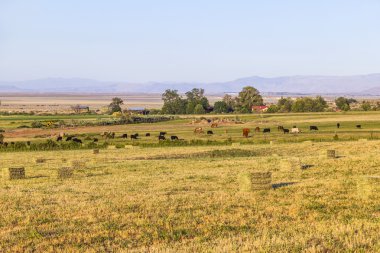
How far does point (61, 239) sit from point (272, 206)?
7.27m

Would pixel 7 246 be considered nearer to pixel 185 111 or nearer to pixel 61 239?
pixel 61 239

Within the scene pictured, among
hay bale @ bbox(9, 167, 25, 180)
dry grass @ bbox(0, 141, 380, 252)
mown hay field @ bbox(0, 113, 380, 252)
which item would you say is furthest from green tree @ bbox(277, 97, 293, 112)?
hay bale @ bbox(9, 167, 25, 180)

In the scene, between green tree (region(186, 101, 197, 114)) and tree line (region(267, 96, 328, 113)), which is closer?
tree line (region(267, 96, 328, 113))

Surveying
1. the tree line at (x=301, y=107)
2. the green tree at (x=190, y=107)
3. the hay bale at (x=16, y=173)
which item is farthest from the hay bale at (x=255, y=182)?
the green tree at (x=190, y=107)

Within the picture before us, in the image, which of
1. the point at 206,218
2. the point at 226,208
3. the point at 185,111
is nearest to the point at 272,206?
the point at 226,208

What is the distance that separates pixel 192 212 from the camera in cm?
1902

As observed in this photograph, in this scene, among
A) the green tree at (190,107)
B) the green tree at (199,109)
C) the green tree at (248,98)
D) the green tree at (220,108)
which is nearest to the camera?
the green tree at (199,109)

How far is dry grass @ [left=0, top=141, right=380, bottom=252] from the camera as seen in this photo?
48.1ft

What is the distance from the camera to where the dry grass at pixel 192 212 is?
48.1ft

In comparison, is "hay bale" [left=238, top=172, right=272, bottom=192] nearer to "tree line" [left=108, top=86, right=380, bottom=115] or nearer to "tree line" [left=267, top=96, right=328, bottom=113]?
"tree line" [left=108, top=86, right=380, bottom=115]

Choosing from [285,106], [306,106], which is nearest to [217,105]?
[285,106]

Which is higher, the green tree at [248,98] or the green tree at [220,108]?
the green tree at [248,98]

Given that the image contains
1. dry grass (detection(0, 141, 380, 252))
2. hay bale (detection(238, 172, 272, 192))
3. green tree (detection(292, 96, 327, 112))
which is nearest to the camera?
dry grass (detection(0, 141, 380, 252))

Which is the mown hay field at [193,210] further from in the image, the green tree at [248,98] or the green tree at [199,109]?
the green tree at [248,98]
